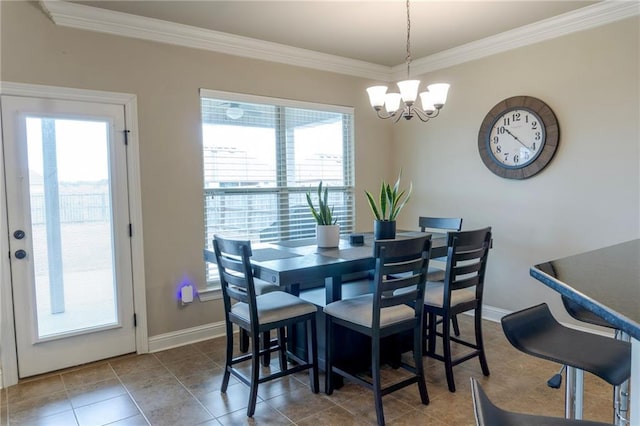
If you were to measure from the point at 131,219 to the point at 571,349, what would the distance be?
310 centimetres

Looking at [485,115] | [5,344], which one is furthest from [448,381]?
[5,344]

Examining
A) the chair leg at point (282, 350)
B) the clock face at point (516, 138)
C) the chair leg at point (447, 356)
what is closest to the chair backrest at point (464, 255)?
the chair leg at point (447, 356)

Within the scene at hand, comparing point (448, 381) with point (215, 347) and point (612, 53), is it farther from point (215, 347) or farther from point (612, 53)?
point (612, 53)

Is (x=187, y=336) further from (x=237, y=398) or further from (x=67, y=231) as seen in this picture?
(x=67, y=231)

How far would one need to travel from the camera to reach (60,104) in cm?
305

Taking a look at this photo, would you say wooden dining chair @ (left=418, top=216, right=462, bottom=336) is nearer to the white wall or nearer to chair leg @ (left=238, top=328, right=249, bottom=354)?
the white wall

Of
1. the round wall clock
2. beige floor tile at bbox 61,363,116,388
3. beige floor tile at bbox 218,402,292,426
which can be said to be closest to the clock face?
the round wall clock

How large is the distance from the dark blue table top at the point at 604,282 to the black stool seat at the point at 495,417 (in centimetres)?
28

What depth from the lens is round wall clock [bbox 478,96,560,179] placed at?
3581 mm

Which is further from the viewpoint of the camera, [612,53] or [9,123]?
[612,53]

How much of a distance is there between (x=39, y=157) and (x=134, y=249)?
944 millimetres

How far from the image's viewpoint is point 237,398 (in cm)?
267

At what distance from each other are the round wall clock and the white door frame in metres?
3.15

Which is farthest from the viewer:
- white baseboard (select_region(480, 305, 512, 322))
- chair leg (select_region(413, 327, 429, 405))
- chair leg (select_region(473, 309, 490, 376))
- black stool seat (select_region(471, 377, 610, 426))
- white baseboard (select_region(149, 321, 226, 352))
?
white baseboard (select_region(480, 305, 512, 322))
